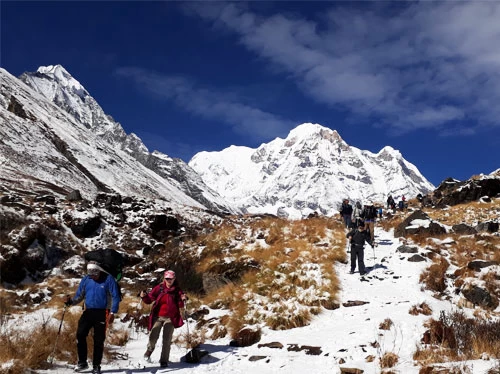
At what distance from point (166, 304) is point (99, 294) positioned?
152 cm

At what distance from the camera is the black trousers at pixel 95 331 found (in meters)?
7.34

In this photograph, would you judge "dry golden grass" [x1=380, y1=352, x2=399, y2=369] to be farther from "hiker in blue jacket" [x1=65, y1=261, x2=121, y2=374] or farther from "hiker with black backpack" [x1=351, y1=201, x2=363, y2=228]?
"hiker with black backpack" [x1=351, y1=201, x2=363, y2=228]

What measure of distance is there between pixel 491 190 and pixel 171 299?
27.6m

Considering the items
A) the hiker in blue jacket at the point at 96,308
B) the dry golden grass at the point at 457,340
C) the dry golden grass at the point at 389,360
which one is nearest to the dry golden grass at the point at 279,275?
the dry golden grass at the point at 457,340

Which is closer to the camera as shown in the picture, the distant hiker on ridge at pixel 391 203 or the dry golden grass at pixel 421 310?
the dry golden grass at pixel 421 310

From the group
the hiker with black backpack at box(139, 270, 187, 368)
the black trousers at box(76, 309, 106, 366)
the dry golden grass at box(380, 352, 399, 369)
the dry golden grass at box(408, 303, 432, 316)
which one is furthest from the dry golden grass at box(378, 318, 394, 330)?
the black trousers at box(76, 309, 106, 366)

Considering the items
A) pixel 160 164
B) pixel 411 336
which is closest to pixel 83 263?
pixel 411 336

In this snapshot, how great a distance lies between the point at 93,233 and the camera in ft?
74.3

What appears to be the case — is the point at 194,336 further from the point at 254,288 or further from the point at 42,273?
the point at 42,273

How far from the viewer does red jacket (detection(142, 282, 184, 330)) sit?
8523 mm

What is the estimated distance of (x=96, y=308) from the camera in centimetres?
759

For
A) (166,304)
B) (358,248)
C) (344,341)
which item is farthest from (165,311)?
(358,248)

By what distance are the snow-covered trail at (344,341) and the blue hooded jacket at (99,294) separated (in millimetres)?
1219

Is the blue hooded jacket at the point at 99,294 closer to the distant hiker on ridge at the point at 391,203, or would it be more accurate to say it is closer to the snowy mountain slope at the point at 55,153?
the distant hiker on ridge at the point at 391,203
